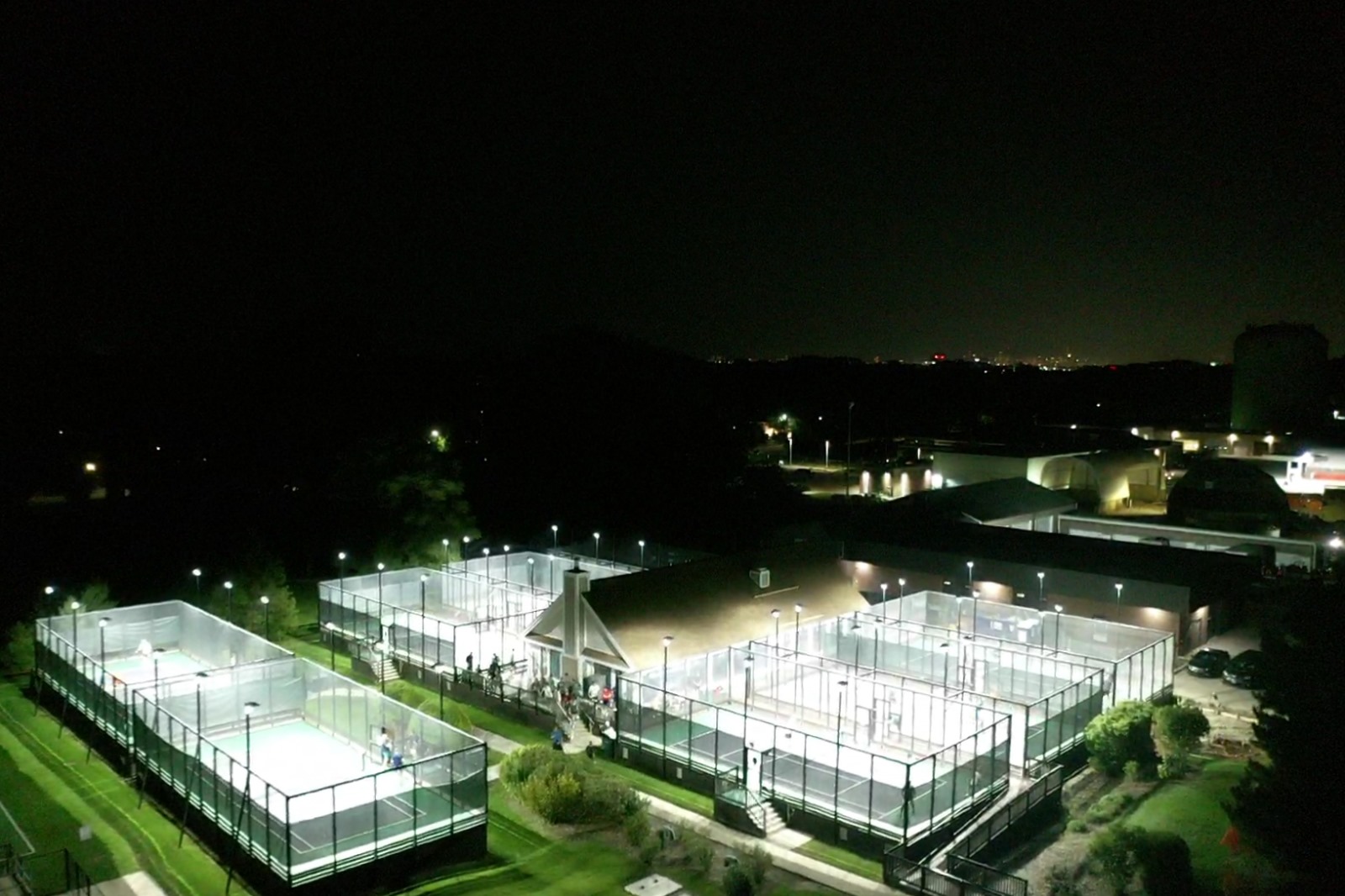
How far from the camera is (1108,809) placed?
1956 cm

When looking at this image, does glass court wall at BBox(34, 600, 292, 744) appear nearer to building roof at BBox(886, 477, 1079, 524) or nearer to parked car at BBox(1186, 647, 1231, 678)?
parked car at BBox(1186, 647, 1231, 678)

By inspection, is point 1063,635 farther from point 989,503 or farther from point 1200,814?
point 989,503

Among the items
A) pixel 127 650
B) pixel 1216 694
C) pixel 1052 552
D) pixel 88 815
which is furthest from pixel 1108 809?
pixel 127 650

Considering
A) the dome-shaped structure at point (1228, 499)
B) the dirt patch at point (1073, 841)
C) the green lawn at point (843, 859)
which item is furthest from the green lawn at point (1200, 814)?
the dome-shaped structure at point (1228, 499)

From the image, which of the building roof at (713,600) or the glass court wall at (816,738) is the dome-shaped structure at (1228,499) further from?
the glass court wall at (816,738)

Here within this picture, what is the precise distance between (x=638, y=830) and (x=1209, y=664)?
18.6 m

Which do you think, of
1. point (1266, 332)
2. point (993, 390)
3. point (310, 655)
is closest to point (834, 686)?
point (310, 655)

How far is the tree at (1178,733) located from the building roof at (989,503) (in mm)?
20318

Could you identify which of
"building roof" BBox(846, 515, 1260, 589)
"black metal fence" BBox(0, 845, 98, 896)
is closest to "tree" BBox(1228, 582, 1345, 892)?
"building roof" BBox(846, 515, 1260, 589)

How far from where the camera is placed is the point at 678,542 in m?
54.6

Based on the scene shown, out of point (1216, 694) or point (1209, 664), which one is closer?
point (1216, 694)

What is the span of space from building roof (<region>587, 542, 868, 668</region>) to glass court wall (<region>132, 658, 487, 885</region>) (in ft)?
20.3

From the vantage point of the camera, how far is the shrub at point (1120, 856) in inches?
627

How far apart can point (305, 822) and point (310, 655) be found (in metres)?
16.1
